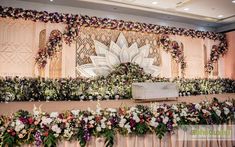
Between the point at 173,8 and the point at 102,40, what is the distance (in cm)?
257

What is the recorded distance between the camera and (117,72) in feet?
24.9

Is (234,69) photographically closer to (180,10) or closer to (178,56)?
(178,56)

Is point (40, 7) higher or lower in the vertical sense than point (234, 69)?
higher

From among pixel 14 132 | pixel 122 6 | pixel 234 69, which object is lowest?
pixel 14 132

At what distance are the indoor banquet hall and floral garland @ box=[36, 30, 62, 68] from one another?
3cm

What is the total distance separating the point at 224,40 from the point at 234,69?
1.27 meters

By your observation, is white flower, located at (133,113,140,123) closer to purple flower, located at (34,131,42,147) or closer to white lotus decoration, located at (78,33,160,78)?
purple flower, located at (34,131,42,147)

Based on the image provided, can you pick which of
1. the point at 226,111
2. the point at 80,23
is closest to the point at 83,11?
the point at 80,23

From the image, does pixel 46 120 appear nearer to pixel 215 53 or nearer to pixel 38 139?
pixel 38 139

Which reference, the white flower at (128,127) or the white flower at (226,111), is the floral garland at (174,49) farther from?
the white flower at (128,127)

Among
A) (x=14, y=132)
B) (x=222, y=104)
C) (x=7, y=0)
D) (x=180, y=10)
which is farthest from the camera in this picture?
(x=180, y=10)

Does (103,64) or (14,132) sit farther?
(103,64)

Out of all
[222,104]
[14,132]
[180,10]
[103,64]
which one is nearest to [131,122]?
[14,132]

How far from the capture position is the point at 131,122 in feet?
9.54
